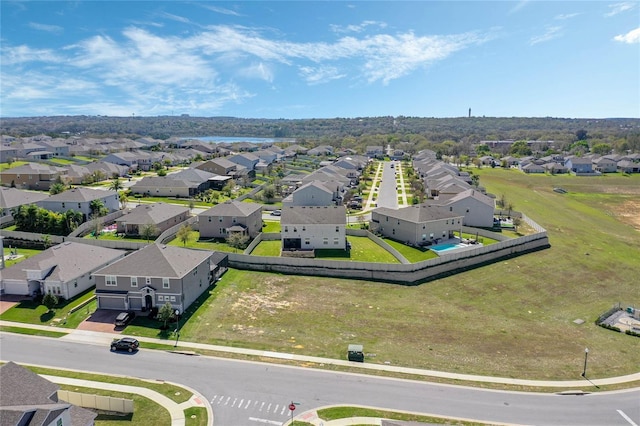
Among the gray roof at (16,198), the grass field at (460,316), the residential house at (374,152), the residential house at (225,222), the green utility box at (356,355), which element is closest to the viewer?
the green utility box at (356,355)

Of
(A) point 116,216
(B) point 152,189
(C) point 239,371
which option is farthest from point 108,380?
(B) point 152,189

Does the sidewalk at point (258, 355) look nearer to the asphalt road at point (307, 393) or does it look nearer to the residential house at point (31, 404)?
the asphalt road at point (307, 393)

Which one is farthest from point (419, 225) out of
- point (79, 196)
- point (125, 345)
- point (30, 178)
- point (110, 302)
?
point (30, 178)

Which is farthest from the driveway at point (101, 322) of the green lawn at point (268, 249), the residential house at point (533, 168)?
the residential house at point (533, 168)

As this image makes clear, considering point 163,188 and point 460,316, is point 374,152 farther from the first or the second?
point 460,316

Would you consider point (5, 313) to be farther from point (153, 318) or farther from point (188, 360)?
point (188, 360)

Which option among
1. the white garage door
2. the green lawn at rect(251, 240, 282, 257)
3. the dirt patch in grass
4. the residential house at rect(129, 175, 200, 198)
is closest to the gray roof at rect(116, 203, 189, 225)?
the green lawn at rect(251, 240, 282, 257)
